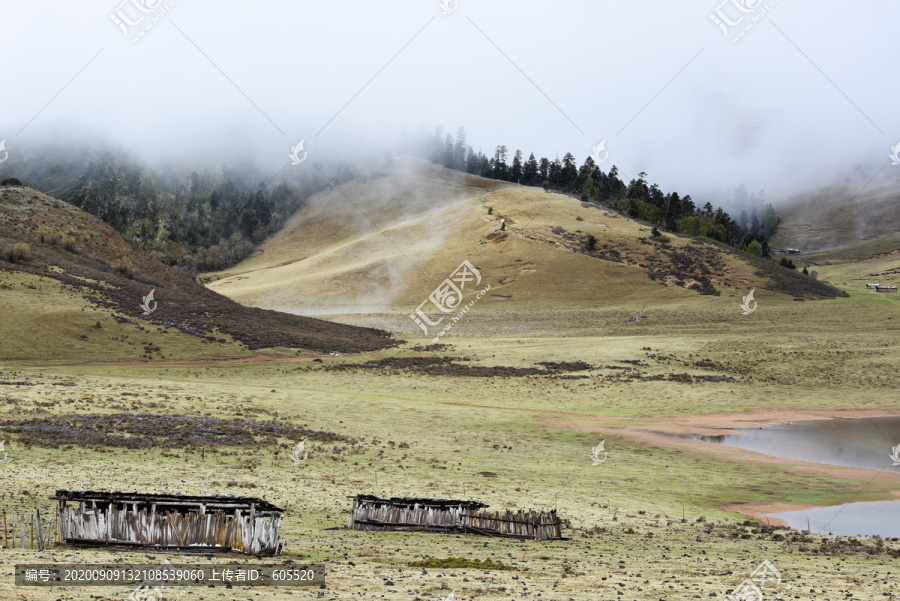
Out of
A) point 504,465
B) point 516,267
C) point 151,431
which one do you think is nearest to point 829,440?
point 504,465

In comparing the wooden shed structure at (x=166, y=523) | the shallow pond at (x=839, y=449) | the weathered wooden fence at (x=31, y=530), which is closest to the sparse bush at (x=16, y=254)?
the weathered wooden fence at (x=31, y=530)

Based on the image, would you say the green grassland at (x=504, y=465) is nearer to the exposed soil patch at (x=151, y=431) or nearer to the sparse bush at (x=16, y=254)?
the exposed soil patch at (x=151, y=431)

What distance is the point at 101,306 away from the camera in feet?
211

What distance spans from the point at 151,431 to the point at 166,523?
17349 millimetres

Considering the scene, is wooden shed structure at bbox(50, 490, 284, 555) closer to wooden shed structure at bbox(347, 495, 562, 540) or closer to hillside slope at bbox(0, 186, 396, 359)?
wooden shed structure at bbox(347, 495, 562, 540)

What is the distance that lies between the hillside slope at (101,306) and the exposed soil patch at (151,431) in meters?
27.3

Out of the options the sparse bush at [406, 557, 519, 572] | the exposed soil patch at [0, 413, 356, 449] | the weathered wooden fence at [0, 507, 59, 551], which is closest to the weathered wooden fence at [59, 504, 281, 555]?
→ the weathered wooden fence at [0, 507, 59, 551]

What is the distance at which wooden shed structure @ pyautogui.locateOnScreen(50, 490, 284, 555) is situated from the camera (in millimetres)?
14500

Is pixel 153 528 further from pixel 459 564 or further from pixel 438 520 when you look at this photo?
pixel 438 520

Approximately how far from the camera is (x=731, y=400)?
51781 mm

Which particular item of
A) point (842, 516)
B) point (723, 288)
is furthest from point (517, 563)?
point (723, 288)

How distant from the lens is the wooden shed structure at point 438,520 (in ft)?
61.1

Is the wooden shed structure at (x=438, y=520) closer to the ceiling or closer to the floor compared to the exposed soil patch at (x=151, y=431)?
closer to the floor

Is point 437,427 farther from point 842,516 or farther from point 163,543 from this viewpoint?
point 163,543
